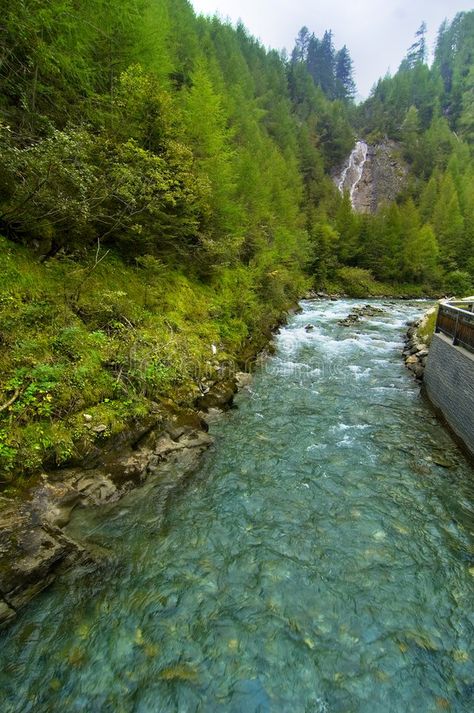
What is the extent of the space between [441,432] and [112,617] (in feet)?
27.5

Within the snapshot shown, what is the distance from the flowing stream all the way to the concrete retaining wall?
670 mm

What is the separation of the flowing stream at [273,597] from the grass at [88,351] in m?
1.58

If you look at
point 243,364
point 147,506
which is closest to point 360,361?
point 243,364

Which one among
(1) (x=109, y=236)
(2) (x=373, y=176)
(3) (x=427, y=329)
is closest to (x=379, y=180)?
(2) (x=373, y=176)

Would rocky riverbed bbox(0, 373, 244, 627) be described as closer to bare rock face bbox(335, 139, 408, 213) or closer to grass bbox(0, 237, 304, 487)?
grass bbox(0, 237, 304, 487)

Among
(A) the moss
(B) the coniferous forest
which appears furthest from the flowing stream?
(A) the moss

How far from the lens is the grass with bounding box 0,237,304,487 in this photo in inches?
223

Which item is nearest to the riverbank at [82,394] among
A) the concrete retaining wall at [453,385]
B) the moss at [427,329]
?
the concrete retaining wall at [453,385]

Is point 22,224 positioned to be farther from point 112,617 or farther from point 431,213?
point 431,213

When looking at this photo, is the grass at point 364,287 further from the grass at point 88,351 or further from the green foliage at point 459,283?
the grass at point 88,351

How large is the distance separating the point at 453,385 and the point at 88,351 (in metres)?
9.33

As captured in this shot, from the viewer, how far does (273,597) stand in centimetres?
446

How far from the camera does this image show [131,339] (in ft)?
28.7

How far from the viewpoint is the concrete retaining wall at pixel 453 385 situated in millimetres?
7578
